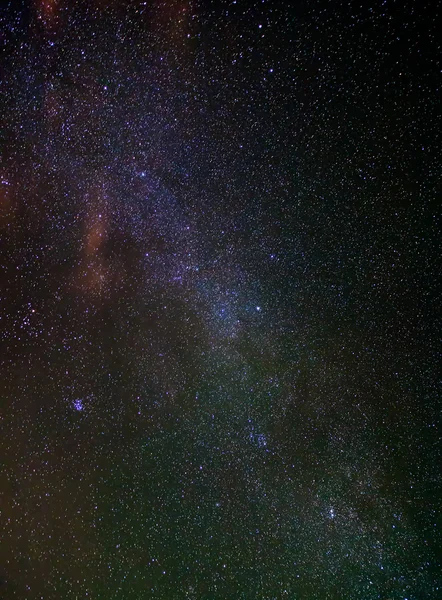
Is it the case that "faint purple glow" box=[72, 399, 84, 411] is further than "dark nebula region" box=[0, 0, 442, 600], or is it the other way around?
"faint purple glow" box=[72, 399, 84, 411]

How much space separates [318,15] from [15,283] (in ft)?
2.44

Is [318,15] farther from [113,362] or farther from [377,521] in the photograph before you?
[377,521]

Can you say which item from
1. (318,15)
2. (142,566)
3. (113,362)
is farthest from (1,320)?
(318,15)

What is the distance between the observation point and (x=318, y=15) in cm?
64

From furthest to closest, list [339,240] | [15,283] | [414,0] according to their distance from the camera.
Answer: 1. [15,283]
2. [339,240]
3. [414,0]

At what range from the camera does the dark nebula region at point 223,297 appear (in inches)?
26.7

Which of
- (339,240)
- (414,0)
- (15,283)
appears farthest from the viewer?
(15,283)

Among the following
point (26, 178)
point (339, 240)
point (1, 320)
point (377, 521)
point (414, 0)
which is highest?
point (26, 178)

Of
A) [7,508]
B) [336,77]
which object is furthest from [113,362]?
[336,77]

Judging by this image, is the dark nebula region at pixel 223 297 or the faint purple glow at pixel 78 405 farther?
the faint purple glow at pixel 78 405

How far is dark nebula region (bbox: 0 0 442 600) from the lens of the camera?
2.23 feet

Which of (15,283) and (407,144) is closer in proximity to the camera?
(407,144)

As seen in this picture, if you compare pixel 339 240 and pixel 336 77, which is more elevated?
pixel 336 77

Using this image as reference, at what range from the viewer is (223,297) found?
741mm
